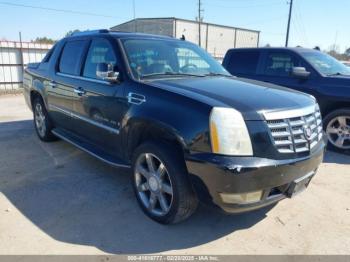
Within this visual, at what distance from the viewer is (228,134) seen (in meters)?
2.65

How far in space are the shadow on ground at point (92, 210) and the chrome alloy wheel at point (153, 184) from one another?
0.17m

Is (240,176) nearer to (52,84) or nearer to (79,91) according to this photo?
(79,91)

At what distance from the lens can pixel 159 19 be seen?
142 feet

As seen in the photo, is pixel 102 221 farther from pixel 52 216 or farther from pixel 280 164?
pixel 280 164

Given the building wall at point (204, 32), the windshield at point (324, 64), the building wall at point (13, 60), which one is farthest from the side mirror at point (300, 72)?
the building wall at point (204, 32)

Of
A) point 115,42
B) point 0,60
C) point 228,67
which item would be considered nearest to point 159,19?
point 0,60

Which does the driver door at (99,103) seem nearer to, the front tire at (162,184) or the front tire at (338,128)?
the front tire at (162,184)

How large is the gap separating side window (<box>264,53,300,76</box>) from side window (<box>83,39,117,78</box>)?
3989 mm

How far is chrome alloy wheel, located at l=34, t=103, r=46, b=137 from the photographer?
19.7 feet

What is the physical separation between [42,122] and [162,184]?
3.78 metres

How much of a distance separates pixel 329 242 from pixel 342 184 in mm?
1633

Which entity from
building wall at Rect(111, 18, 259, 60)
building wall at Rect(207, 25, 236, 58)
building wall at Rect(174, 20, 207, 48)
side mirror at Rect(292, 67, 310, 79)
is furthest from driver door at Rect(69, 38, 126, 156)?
building wall at Rect(207, 25, 236, 58)

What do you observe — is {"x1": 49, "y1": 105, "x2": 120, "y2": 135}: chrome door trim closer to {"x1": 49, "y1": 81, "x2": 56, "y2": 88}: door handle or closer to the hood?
{"x1": 49, "y1": 81, "x2": 56, "y2": 88}: door handle

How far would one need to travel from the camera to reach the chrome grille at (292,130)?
2.77 metres
